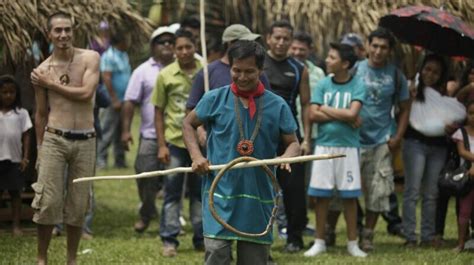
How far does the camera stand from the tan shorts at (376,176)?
11.3 metres

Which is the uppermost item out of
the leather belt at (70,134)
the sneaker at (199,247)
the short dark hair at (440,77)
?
the short dark hair at (440,77)

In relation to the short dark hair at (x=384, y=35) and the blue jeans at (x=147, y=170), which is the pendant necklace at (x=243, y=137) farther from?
the blue jeans at (x=147, y=170)

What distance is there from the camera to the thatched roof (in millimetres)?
11172

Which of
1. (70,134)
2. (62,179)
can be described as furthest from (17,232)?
(70,134)

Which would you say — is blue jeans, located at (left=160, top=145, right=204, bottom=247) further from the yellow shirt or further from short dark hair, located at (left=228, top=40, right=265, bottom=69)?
short dark hair, located at (left=228, top=40, right=265, bottom=69)

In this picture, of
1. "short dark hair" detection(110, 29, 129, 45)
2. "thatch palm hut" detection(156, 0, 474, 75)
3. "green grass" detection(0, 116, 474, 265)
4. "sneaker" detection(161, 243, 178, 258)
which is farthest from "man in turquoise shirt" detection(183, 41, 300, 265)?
"short dark hair" detection(110, 29, 129, 45)

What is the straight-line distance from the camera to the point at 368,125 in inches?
447

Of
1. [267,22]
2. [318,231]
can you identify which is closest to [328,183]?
[318,231]

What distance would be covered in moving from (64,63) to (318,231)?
292 centimetres

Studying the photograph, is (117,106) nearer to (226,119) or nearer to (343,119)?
(343,119)

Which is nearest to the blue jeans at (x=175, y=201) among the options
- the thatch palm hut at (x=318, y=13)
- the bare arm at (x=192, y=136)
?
the bare arm at (x=192, y=136)

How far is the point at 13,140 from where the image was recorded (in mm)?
11812

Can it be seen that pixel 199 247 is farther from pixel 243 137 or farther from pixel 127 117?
pixel 243 137

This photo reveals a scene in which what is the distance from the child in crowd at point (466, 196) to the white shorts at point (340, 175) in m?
1.00
